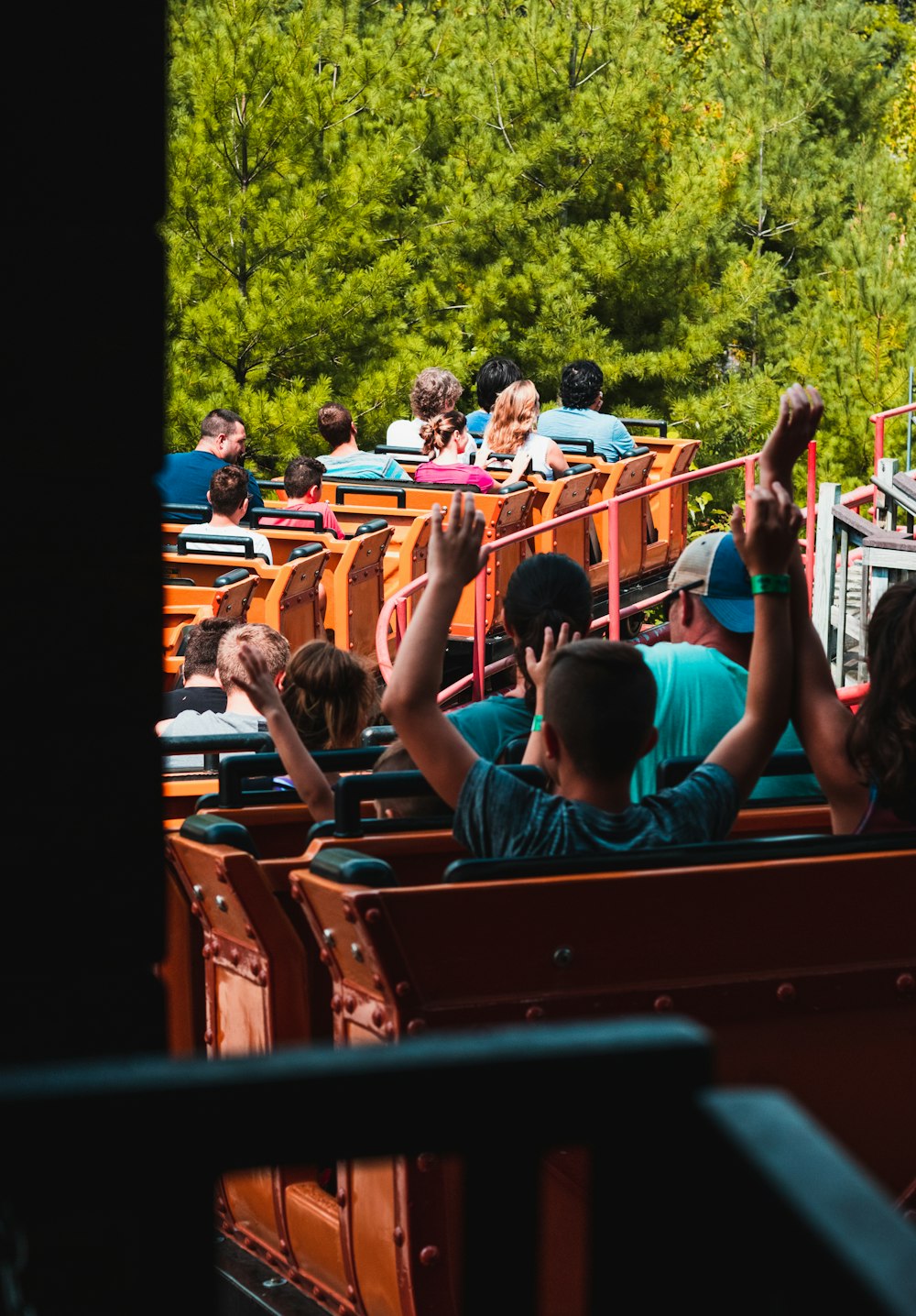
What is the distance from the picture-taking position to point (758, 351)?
24359 millimetres

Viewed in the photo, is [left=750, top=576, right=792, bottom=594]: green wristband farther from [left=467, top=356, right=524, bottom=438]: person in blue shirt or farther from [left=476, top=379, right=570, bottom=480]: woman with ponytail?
[left=467, top=356, right=524, bottom=438]: person in blue shirt

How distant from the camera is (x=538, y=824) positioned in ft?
9.76

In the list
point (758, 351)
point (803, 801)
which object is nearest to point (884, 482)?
point (803, 801)

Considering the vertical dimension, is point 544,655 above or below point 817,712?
above

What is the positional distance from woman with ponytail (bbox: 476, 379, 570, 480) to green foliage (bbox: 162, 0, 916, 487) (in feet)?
19.5

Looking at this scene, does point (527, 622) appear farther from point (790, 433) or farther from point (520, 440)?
point (520, 440)

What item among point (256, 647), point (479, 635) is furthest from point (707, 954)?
point (479, 635)

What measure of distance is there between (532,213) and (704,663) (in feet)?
57.8

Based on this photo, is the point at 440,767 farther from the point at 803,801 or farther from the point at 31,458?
the point at 31,458

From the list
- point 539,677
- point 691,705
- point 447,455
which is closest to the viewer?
point 539,677

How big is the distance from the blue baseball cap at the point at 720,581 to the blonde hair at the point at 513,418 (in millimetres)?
7440

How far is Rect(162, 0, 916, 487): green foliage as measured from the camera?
17.5 m

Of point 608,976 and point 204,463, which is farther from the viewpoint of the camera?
point 204,463

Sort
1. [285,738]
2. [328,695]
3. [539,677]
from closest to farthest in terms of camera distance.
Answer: [539,677] → [285,738] → [328,695]
